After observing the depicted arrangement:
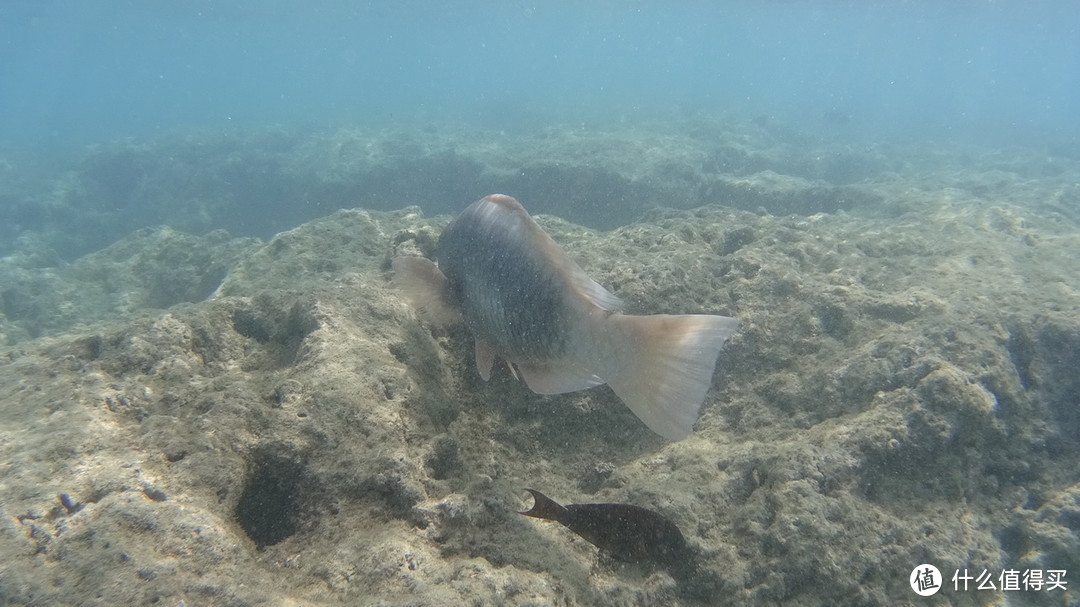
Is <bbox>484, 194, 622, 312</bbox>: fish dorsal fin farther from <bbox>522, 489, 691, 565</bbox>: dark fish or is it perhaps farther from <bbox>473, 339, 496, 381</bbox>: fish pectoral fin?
<bbox>522, 489, 691, 565</bbox>: dark fish

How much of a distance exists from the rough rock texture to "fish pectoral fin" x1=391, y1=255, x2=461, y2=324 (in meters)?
0.41

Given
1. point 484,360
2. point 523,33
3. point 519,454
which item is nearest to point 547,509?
point 519,454

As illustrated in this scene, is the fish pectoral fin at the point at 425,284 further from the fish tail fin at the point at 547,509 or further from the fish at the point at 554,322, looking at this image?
the fish tail fin at the point at 547,509

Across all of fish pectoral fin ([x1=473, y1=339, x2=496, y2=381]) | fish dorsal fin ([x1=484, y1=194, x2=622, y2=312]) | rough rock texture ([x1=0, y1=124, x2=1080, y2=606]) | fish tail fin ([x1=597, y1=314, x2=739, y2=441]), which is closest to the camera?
rough rock texture ([x1=0, y1=124, x2=1080, y2=606])

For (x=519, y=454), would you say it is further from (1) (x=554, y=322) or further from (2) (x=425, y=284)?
(2) (x=425, y=284)

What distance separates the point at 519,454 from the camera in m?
2.89

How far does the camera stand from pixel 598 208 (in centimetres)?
1339

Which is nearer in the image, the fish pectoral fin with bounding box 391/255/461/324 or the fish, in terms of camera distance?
the fish

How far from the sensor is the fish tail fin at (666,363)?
6.74 ft

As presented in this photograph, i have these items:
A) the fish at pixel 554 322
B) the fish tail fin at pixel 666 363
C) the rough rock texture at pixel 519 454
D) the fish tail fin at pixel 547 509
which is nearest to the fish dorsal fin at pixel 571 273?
the fish at pixel 554 322

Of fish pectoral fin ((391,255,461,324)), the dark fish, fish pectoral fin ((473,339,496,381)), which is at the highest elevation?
fish pectoral fin ((391,255,461,324))

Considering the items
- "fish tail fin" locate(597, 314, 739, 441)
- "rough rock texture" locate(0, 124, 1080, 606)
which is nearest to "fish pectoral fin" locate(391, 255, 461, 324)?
"rough rock texture" locate(0, 124, 1080, 606)

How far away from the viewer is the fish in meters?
2.08

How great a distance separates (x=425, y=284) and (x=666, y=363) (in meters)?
1.42
